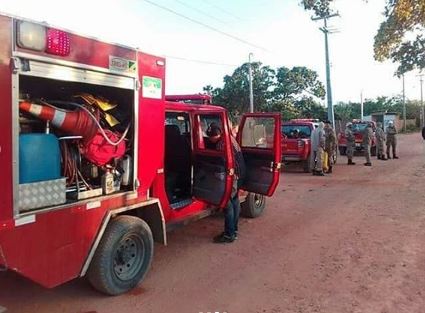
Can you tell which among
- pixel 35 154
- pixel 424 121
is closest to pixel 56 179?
pixel 35 154

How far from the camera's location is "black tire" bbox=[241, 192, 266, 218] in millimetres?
8117

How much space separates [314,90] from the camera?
42.6 metres

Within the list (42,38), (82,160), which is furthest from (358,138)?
(42,38)

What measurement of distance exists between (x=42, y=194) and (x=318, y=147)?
12.1 meters

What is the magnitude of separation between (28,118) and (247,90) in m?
36.9

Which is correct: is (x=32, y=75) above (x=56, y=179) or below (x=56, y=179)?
above

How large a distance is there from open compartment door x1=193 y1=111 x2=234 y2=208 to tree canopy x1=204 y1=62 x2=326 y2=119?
33714 millimetres

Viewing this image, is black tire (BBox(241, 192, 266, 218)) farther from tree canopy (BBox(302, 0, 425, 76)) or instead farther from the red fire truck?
tree canopy (BBox(302, 0, 425, 76))

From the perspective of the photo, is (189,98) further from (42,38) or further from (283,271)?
(42,38)

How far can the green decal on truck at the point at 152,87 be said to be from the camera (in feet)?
16.4

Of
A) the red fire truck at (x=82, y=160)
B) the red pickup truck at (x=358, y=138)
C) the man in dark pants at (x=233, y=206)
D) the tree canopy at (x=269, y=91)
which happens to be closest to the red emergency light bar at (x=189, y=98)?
the man in dark pants at (x=233, y=206)

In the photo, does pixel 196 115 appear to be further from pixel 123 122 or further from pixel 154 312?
pixel 154 312

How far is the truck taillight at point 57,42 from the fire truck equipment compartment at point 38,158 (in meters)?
0.73

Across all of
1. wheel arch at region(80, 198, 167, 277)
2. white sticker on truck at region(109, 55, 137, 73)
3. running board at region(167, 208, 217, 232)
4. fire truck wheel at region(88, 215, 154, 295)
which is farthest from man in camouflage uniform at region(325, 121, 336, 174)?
white sticker on truck at region(109, 55, 137, 73)
